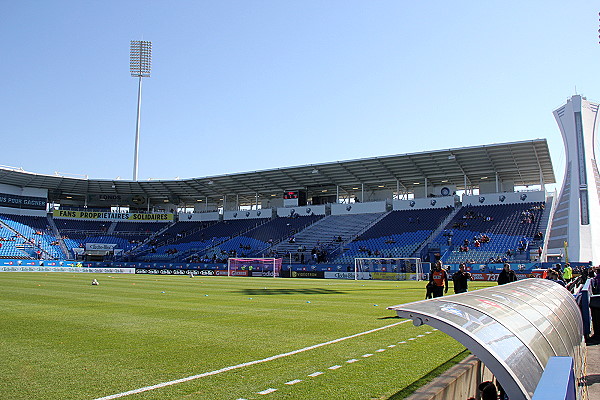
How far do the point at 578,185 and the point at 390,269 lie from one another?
25.3 metres

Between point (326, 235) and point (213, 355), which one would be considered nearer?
point (213, 355)

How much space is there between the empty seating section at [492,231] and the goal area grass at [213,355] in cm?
3354

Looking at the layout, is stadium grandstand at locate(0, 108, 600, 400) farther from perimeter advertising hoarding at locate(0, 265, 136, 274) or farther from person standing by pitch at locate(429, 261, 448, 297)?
person standing by pitch at locate(429, 261, 448, 297)

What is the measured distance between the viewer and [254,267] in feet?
168

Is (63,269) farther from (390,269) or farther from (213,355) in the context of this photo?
(213,355)

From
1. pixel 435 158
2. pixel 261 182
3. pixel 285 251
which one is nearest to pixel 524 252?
pixel 435 158

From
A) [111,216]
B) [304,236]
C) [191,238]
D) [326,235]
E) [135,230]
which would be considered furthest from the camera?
[111,216]

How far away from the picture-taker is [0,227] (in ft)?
198

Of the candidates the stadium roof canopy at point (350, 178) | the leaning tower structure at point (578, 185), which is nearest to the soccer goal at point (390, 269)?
the stadium roof canopy at point (350, 178)

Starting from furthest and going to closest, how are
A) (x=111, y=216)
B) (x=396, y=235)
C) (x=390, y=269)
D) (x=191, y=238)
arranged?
(x=111, y=216), (x=191, y=238), (x=396, y=235), (x=390, y=269)

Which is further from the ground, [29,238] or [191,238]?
[191,238]

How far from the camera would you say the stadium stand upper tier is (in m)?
46.8

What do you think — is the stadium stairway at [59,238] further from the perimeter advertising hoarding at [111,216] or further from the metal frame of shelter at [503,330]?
the metal frame of shelter at [503,330]

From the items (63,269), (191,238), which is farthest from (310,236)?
(63,269)
